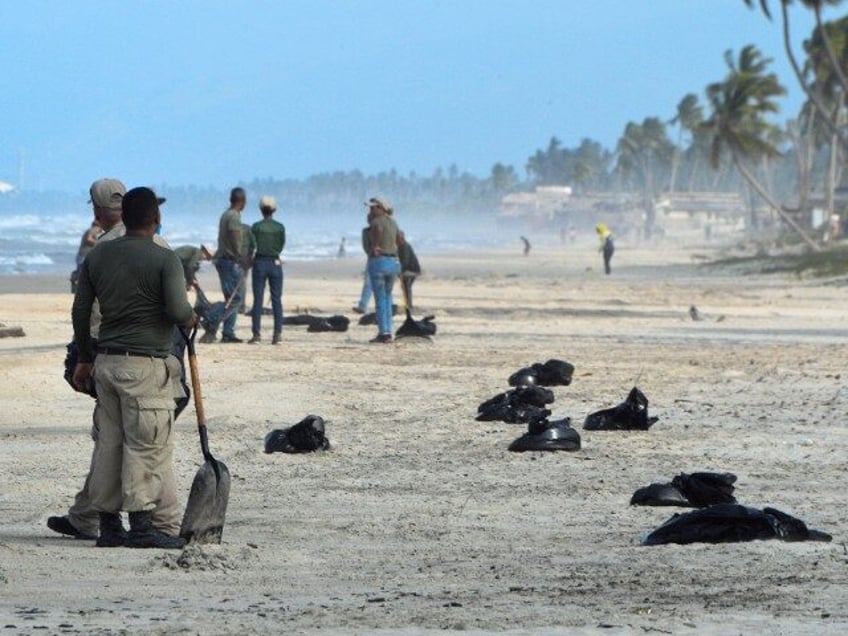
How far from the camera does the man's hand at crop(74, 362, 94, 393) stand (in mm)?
8344

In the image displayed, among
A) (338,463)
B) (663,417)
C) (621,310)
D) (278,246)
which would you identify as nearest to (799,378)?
(663,417)

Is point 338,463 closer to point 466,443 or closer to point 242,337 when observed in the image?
point 466,443

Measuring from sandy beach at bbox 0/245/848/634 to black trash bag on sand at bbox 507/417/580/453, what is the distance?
0.14m

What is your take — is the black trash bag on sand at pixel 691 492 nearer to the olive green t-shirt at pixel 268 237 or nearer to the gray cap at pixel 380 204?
the olive green t-shirt at pixel 268 237

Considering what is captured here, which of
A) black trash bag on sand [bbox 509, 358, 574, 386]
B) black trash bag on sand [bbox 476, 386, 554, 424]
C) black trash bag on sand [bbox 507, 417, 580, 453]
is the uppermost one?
black trash bag on sand [bbox 507, 417, 580, 453]

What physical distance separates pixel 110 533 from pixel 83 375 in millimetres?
659

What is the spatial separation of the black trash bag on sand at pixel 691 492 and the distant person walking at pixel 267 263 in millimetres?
10933

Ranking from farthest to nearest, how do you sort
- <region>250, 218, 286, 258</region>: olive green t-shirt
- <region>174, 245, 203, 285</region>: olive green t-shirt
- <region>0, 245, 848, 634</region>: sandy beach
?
<region>250, 218, 286, 258</region>: olive green t-shirt
<region>174, 245, 203, 285</region>: olive green t-shirt
<region>0, 245, 848, 634</region>: sandy beach

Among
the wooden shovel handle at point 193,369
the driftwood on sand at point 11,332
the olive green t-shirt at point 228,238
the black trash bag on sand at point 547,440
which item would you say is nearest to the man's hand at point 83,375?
the wooden shovel handle at point 193,369

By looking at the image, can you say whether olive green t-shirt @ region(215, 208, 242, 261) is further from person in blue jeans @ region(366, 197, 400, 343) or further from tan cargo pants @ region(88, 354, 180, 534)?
tan cargo pants @ region(88, 354, 180, 534)

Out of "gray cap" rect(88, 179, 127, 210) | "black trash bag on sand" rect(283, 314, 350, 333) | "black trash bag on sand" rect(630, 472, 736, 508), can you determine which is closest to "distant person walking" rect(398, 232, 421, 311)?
"black trash bag on sand" rect(283, 314, 350, 333)

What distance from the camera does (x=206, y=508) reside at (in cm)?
828

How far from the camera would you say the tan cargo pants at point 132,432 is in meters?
8.24

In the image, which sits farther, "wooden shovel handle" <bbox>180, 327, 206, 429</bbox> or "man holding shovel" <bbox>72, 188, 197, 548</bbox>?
"wooden shovel handle" <bbox>180, 327, 206, 429</bbox>
